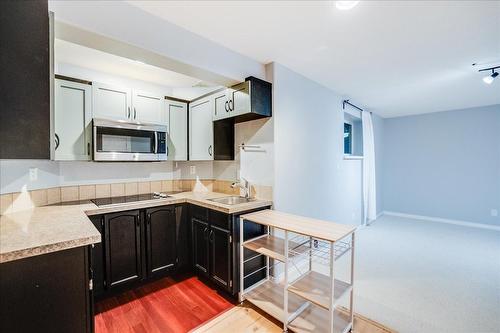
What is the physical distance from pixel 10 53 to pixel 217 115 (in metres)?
1.74

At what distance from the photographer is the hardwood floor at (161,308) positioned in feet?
5.82

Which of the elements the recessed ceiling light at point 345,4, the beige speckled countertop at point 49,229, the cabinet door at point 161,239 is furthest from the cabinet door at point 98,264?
the recessed ceiling light at point 345,4

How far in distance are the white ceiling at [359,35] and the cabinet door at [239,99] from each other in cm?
34

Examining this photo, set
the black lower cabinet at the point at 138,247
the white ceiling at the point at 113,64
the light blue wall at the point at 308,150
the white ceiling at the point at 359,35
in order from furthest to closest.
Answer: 1. the light blue wall at the point at 308,150
2. the white ceiling at the point at 113,64
3. the black lower cabinet at the point at 138,247
4. the white ceiling at the point at 359,35

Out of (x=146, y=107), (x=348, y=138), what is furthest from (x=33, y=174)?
(x=348, y=138)

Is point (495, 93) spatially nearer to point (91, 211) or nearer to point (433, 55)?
point (433, 55)

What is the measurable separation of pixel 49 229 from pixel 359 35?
269 cm

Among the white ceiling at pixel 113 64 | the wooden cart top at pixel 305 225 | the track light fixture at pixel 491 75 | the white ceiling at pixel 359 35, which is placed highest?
the white ceiling at pixel 113 64

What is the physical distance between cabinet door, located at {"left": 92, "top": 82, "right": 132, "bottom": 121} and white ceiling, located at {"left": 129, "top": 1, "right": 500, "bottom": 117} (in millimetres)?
1102

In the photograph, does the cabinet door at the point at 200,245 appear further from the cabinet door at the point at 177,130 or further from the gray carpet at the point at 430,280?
the gray carpet at the point at 430,280

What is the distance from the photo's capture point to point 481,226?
450 cm

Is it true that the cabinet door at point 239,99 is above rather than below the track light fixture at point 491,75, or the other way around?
below

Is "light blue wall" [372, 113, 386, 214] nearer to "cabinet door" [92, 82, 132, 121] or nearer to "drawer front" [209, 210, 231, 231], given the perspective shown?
"drawer front" [209, 210, 231, 231]

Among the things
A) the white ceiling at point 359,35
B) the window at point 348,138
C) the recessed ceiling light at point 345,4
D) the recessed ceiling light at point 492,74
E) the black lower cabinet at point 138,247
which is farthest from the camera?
the window at point 348,138
